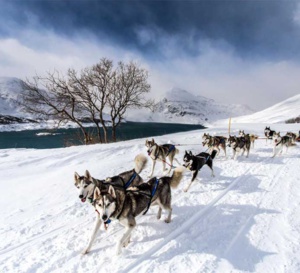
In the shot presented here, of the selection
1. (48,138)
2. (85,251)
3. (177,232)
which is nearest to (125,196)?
(85,251)

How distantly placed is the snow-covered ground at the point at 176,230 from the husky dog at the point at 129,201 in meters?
0.41

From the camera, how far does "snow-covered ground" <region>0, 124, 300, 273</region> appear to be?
3613 millimetres

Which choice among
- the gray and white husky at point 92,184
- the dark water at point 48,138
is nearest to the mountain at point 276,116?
the dark water at point 48,138

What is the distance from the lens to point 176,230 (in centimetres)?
455

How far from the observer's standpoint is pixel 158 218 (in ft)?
16.7

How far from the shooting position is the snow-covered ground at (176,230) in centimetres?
361

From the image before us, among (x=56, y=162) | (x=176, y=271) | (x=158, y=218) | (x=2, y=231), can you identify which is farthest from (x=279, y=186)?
(x=56, y=162)

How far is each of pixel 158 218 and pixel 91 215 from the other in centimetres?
168

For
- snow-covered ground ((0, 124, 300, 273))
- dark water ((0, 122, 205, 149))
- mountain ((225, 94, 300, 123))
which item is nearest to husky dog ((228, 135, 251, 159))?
snow-covered ground ((0, 124, 300, 273))

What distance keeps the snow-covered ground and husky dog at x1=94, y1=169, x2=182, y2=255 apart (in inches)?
16.2

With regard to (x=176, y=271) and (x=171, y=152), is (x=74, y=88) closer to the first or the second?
(x=171, y=152)

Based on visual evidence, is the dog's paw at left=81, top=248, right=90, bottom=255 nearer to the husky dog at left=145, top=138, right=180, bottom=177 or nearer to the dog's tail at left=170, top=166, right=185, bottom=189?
the dog's tail at left=170, top=166, right=185, bottom=189

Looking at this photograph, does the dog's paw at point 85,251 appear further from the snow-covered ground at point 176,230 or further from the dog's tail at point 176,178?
the dog's tail at point 176,178

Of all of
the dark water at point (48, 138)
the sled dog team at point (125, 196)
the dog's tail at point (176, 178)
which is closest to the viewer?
the sled dog team at point (125, 196)
